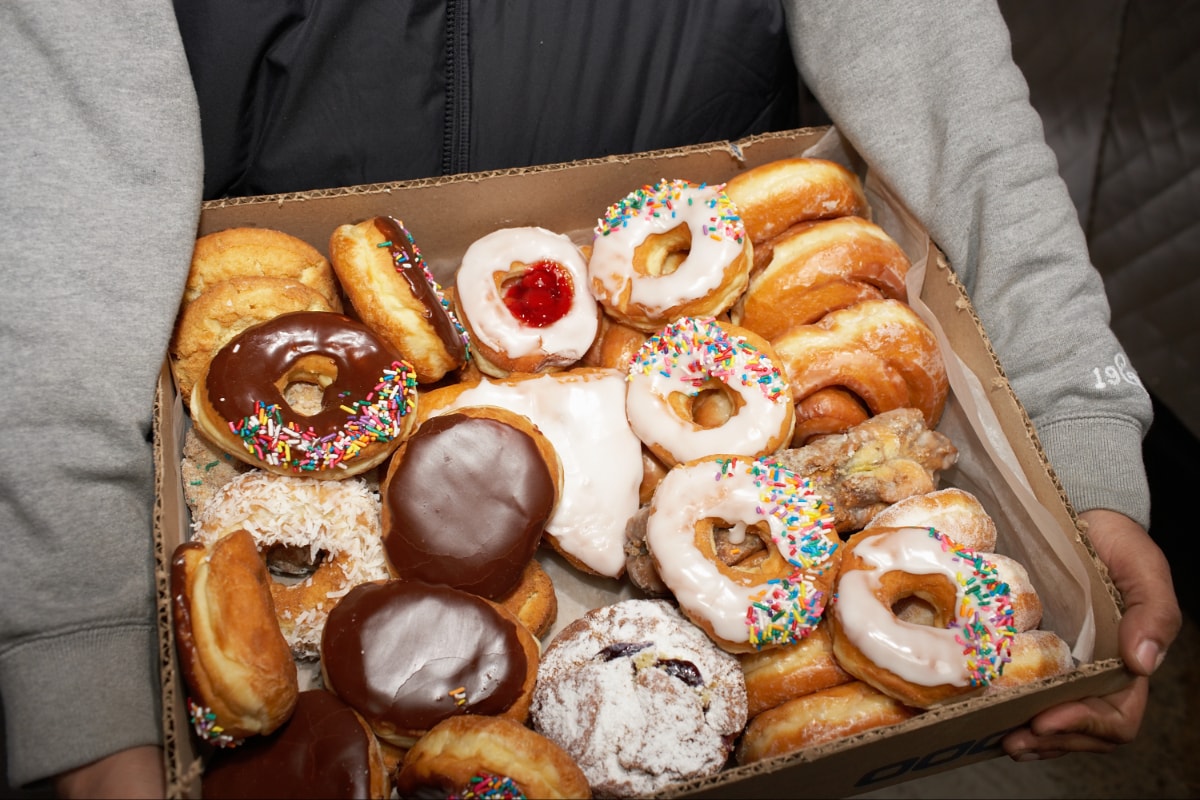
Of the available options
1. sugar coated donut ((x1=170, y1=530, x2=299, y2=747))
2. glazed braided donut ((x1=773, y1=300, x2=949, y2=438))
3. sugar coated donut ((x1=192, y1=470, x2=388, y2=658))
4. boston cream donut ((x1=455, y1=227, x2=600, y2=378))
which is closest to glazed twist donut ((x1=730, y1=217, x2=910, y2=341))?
glazed braided donut ((x1=773, y1=300, x2=949, y2=438))

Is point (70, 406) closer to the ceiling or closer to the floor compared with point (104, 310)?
closer to the floor

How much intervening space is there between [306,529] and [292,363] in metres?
0.31

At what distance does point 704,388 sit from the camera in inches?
72.1

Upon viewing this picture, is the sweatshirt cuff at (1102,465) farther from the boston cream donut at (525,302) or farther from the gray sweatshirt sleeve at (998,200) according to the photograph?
the boston cream donut at (525,302)

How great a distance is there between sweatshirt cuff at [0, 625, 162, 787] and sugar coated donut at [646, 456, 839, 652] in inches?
36.3

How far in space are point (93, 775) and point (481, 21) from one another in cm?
161

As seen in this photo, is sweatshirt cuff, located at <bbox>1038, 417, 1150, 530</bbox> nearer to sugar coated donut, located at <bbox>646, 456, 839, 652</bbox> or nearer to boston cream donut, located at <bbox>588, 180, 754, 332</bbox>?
sugar coated donut, located at <bbox>646, 456, 839, 652</bbox>

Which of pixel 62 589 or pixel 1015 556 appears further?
pixel 1015 556

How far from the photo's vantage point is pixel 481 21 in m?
1.89

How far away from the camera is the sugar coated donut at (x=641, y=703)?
4.90ft

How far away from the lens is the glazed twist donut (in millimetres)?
1858

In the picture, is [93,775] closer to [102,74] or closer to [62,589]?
[62,589]

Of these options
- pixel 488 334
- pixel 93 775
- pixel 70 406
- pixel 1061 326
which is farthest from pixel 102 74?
pixel 1061 326

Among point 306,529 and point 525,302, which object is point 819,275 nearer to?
point 525,302
